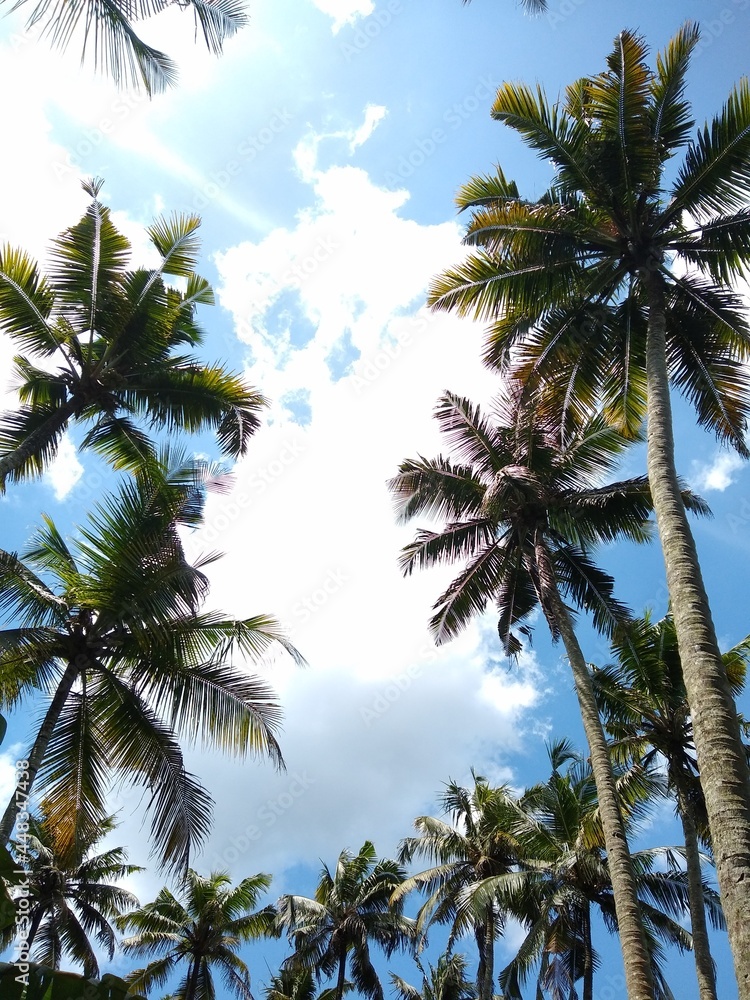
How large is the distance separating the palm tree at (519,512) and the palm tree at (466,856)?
8460 millimetres

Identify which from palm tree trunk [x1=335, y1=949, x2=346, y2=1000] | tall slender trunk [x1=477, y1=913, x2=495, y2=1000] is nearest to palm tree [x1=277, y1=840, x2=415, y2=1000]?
palm tree trunk [x1=335, y1=949, x2=346, y2=1000]

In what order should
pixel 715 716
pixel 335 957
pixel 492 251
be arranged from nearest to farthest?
pixel 715 716, pixel 492 251, pixel 335 957

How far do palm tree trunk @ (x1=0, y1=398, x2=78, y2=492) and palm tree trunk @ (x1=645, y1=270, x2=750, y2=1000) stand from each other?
8824mm

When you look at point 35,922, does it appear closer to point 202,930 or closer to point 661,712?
point 202,930

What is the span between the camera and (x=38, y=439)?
38.2 ft

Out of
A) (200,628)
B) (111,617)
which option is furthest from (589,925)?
(111,617)

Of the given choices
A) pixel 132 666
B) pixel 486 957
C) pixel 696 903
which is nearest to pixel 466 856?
pixel 486 957

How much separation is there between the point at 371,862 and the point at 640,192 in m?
26.0

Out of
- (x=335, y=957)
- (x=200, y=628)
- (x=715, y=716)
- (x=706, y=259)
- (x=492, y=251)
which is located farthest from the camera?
(x=335, y=957)

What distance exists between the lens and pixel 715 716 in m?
7.31

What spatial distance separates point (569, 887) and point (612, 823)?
931cm

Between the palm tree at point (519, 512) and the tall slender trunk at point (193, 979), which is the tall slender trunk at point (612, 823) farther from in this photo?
the tall slender trunk at point (193, 979)

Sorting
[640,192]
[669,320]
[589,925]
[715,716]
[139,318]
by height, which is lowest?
[715,716]

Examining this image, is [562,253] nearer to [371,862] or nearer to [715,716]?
[715,716]
